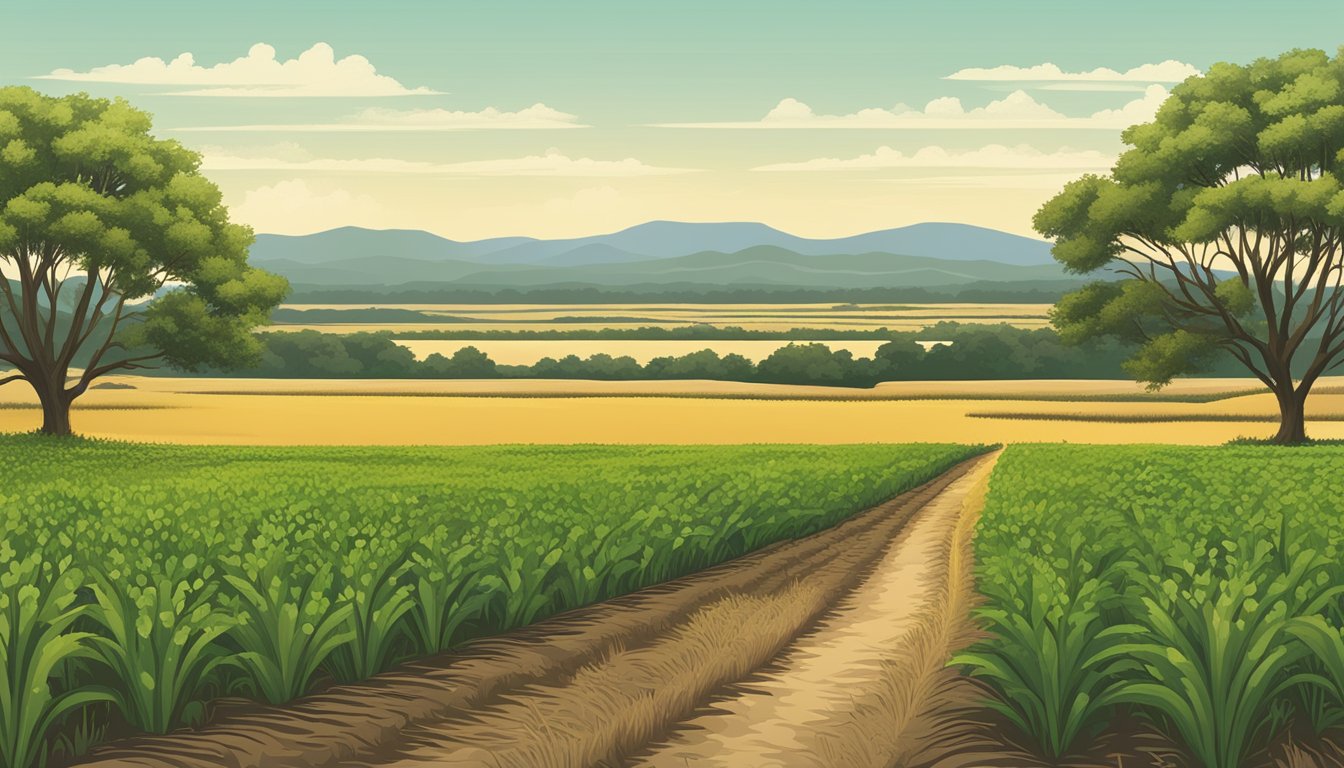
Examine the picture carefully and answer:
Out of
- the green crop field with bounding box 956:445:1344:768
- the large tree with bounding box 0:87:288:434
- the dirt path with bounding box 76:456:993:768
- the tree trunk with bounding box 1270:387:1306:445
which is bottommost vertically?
the tree trunk with bounding box 1270:387:1306:445

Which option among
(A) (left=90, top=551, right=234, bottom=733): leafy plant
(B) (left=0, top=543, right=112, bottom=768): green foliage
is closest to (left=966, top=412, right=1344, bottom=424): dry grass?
(A) (left=90, top=551, right=234, bottom=733): leafy plant

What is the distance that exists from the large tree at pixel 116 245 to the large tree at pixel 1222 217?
35462 mm

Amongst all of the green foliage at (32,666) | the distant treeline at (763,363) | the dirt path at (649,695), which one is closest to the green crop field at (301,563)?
the green foliage at (32,666)

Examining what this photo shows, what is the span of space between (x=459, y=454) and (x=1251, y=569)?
3747 cm

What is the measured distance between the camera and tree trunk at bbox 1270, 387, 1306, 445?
55.8m

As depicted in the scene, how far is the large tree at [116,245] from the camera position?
51281mm

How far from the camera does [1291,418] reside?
5641 centimetres

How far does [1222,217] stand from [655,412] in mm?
36685

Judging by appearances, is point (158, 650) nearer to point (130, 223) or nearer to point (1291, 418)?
point (130, 223)

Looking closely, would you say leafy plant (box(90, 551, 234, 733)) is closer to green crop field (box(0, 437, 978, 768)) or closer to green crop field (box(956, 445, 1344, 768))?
green crop field (box(0, 437, 978, 768))

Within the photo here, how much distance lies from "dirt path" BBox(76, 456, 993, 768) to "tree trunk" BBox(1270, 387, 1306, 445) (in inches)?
1732

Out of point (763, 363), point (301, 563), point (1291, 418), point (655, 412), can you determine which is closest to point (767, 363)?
point (763, 363)

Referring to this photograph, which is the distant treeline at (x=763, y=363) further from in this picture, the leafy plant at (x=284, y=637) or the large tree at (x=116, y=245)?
the leafy plant at (x=284, y=637)

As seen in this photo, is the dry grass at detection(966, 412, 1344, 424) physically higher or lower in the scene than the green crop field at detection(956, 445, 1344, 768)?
lower
